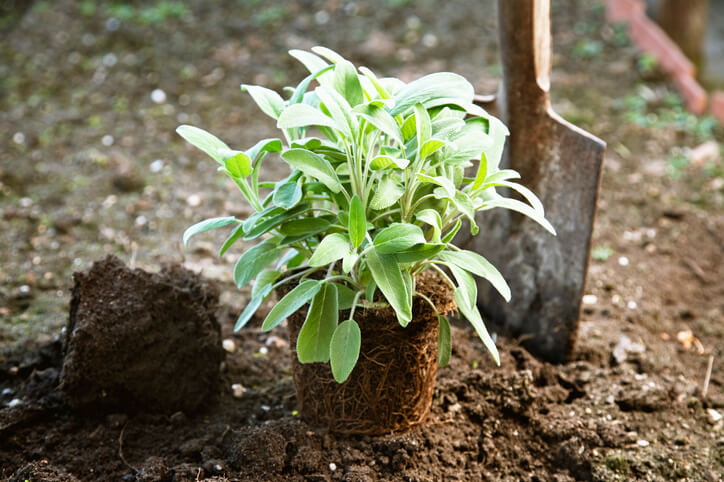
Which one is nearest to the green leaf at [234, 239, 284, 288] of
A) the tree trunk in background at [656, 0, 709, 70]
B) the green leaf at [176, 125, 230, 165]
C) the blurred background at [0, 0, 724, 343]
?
the green leaf at [176, 125, 230, 165]

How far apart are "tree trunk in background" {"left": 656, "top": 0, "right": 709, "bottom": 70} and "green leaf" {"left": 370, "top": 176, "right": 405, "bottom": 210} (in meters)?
3.93

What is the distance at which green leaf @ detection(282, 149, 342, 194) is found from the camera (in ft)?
5.71

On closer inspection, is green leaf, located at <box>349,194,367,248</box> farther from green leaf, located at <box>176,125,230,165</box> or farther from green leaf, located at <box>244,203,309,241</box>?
green leaf, located at <box>176,125,230,165</box>

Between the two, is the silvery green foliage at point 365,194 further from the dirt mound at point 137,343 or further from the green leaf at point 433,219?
the dirt mound at point 137,343

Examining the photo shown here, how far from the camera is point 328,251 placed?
1685 mm

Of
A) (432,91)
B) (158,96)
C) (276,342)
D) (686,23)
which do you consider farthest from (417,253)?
(686,23)

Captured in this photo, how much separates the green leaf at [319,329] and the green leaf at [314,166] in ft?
0.88

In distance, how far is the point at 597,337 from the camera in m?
2.64

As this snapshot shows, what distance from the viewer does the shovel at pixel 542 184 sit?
2461 millimetres

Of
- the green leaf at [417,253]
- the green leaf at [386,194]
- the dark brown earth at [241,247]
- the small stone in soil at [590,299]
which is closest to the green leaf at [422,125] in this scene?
the green leaf at [386,194]

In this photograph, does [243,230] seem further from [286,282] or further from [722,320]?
[722,320]

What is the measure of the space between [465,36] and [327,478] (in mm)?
3691

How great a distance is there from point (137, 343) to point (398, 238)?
93 centimetres

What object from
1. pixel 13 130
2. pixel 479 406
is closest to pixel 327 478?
pixel 479 406
